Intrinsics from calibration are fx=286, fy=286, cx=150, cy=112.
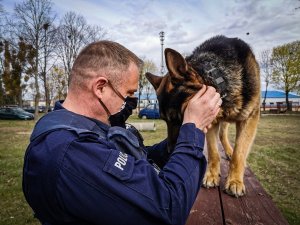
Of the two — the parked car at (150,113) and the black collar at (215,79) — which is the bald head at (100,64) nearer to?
the black collar at (215,79)

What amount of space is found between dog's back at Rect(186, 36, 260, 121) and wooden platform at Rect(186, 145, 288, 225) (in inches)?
37.0

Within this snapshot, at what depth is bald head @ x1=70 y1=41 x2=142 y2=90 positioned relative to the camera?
6.43 feet

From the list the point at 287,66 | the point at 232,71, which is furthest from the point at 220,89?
the point at 287,66

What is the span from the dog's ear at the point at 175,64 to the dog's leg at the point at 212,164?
43.7 inches

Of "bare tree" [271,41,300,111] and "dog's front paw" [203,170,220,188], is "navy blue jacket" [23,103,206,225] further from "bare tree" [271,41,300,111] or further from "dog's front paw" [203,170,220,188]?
"bare tree" [271,41,300,111]

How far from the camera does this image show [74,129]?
5.13 feet

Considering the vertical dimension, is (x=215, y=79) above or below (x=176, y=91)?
above

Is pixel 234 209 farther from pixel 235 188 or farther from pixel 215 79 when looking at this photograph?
pixel 215 79

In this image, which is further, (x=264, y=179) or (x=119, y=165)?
(x=264, y=179)

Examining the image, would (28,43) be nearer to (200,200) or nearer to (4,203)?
(4,203)

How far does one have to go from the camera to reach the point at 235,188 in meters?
2.80

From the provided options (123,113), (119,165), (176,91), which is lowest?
(119,165)

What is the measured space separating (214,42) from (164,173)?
2743 mm

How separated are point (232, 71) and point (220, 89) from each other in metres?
0.69
